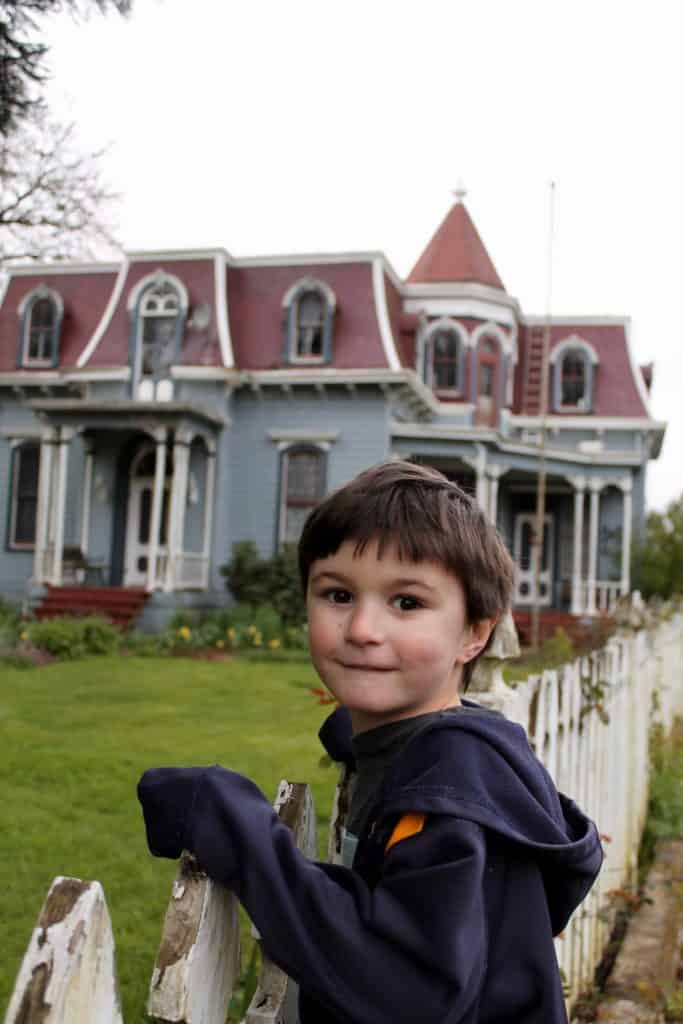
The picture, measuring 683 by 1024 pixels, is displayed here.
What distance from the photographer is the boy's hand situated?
130 centimetres

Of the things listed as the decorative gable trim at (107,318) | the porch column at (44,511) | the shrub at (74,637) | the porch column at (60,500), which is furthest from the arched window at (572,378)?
the shrub at (74,637)

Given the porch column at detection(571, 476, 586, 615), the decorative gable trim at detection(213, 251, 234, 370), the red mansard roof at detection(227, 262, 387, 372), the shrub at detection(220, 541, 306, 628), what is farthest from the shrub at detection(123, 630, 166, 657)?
the porch column at detection(571, 476, 586, 615)

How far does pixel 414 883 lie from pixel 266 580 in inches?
656

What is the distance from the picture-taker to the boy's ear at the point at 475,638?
1646mm

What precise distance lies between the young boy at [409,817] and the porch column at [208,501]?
16.7 meters

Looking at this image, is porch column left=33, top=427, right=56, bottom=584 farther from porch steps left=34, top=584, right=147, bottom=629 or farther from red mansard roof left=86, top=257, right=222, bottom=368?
red mansard roof left=86, top=257, right=222, bottom=368

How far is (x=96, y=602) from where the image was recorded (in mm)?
16734

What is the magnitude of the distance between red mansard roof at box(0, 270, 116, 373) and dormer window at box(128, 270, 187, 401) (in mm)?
2034

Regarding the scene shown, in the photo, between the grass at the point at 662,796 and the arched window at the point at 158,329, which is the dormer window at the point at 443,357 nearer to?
the arched window at the point at 158,329

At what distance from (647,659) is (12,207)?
7.91 m

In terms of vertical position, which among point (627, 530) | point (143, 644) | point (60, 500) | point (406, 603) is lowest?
point (143, 644)

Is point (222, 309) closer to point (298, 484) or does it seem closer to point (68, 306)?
point (298, 484)

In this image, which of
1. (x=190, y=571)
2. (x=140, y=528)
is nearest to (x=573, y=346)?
(x=190, y=571)

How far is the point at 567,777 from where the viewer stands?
→ 3.62 meters
